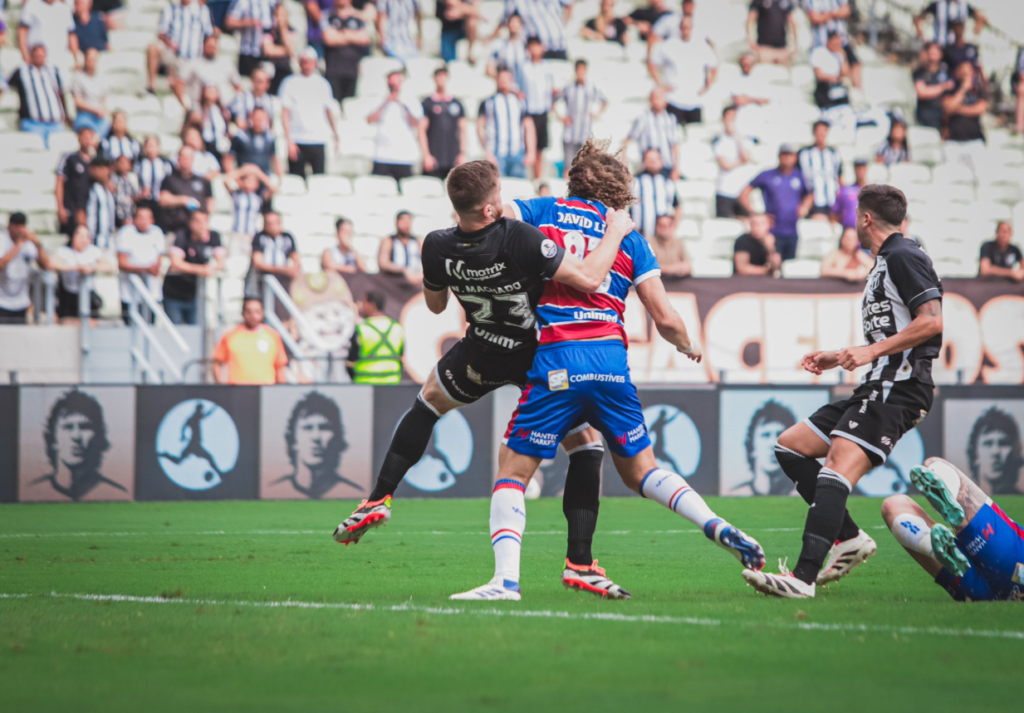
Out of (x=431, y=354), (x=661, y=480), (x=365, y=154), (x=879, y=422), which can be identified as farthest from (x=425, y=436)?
(x=365, y=154)

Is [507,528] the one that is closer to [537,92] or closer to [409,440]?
[409,440]

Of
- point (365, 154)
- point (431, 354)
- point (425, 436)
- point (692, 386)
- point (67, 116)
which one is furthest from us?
point (365, 154)

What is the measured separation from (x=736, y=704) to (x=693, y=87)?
17.7 m

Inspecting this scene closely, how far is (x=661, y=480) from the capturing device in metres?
5.70

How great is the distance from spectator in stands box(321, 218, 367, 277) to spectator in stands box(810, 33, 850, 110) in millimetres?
8851

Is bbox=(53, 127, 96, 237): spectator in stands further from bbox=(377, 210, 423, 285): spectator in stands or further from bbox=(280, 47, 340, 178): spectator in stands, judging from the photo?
bbox=(377, 210, 423, 285): spectator in stands

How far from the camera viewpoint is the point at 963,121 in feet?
67.5

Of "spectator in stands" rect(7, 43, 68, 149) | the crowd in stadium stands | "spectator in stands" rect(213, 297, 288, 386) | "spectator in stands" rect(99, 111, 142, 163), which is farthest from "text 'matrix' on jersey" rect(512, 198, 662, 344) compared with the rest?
"spectator in stands" rect(7, 43, 68, 149)

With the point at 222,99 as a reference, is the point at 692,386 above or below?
below

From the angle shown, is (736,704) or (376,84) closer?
(736,704)

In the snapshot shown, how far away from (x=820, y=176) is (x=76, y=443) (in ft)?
37.7

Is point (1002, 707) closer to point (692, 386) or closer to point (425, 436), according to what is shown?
point (425, 436)

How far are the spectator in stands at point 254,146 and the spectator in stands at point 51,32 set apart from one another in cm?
267

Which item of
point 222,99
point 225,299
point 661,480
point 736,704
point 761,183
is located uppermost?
point 222,99
